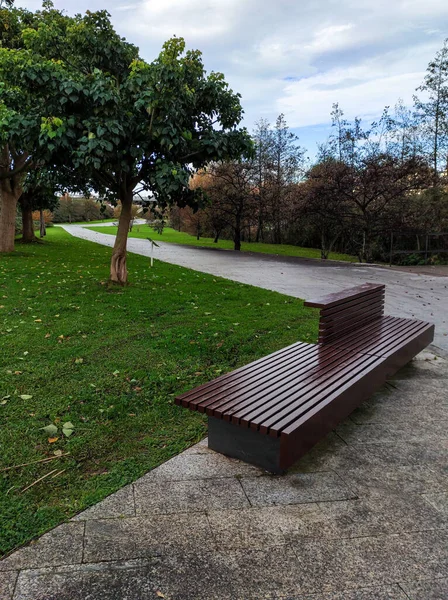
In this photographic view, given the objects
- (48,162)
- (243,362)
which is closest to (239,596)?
(243,362)

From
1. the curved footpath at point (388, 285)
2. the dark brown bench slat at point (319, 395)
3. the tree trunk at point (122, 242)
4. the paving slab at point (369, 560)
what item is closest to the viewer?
the paving slab at point (369, 560)

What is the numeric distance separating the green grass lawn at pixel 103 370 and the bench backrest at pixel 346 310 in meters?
0.99

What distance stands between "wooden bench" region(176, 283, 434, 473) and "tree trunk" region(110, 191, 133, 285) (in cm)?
519

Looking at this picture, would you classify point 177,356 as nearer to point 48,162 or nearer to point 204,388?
point 204,388

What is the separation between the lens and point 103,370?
14.0ft

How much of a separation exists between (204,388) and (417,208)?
17901 mm

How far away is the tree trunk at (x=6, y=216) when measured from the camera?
14.3 m

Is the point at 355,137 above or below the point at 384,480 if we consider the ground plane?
above

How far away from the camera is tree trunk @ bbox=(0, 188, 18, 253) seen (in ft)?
46.8

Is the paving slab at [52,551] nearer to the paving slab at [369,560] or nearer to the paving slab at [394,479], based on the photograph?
the paving slab at [369,560]

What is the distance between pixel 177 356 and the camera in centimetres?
477

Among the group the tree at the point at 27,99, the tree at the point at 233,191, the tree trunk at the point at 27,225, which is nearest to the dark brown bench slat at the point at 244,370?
the tree at the point at 27,99

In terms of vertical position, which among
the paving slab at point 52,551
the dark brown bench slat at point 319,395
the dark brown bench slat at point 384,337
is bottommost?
the paving slab at point 52,551

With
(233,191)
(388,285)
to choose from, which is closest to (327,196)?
(233,191)
